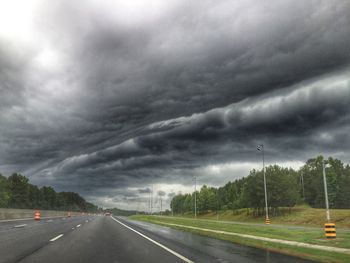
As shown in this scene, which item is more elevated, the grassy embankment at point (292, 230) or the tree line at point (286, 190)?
the tree line at point (286, 190)

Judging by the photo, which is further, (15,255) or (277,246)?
(277,246)

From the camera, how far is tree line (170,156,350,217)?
76438 mm

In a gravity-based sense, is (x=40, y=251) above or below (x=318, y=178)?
below

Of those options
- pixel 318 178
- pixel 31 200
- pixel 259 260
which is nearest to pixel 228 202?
pixel 318 178

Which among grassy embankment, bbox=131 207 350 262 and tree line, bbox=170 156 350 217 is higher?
tree line, bbox=170 156 350 217

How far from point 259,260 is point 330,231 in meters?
10.9

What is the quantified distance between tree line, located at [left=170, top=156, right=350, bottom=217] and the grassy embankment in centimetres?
395

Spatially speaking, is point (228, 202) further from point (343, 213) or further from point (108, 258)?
point (108, 258)

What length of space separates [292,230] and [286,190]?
4892 centimetres

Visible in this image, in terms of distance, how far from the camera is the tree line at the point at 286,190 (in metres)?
76.4

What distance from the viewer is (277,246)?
52.1ft

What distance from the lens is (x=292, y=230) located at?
1148 inches

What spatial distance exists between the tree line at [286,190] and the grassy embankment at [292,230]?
13.0 ft

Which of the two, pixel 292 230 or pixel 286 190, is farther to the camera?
pixel 286 190
